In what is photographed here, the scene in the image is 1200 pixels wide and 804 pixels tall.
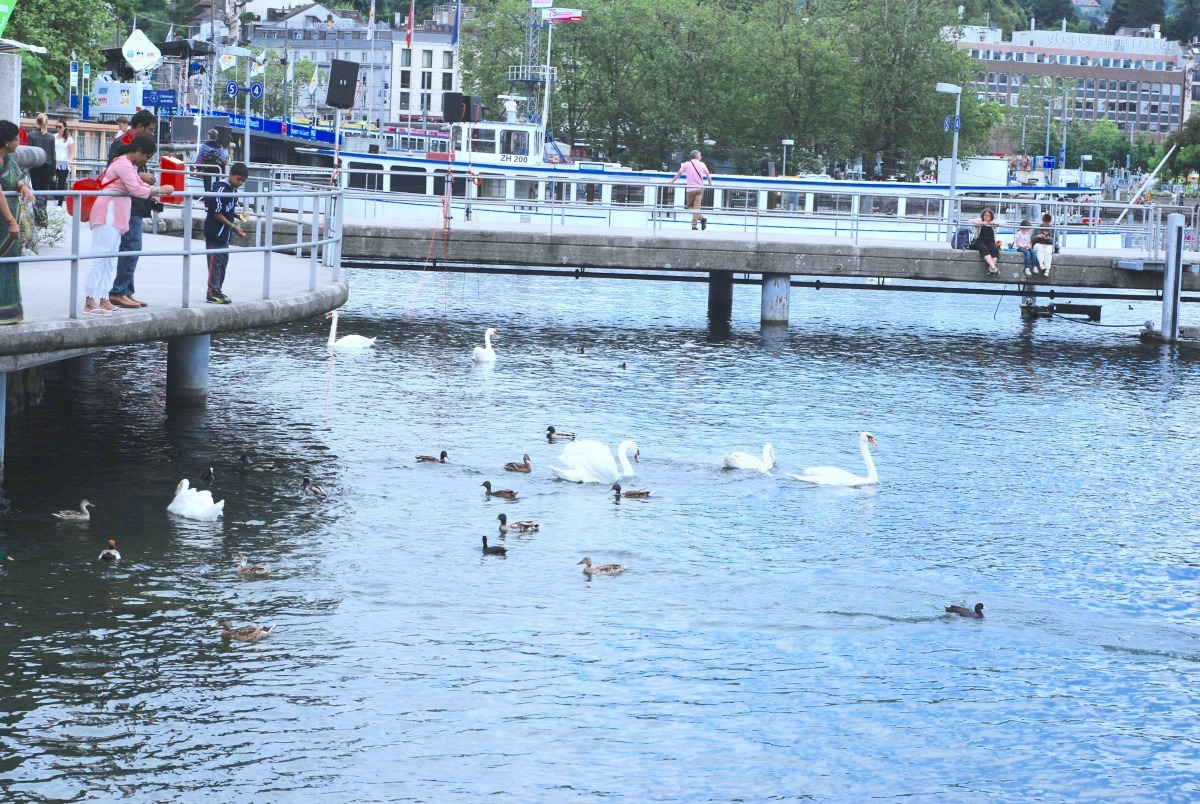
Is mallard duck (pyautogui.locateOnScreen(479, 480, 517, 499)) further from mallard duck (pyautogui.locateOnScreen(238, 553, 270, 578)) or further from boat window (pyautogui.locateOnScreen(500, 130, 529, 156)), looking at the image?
boat window (pyautogui.locateOnScreen(500, 130, 529, 156))

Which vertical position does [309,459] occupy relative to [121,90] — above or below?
below

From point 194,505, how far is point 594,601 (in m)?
4.48

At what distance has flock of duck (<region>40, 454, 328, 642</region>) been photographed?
12.5 meters

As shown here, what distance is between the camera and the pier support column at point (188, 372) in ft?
73.7

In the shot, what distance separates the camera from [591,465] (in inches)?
730

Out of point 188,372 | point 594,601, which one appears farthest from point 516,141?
point 594,601

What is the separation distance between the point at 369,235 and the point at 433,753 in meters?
22.1

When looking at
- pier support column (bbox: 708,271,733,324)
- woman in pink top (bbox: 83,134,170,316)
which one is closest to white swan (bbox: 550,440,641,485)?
woman in pink top (bbox: 83,134,170,316)

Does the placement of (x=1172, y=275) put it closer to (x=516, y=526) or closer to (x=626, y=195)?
(x=626, y=195)

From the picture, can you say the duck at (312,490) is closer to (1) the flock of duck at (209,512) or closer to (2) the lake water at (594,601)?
(1) the flock of duck at (209,512)

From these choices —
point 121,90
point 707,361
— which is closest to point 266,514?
point 707,361

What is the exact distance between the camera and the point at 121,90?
244ft

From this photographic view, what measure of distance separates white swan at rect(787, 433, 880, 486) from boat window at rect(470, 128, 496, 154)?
3370 cm

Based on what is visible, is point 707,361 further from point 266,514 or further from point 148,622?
point 148,622
